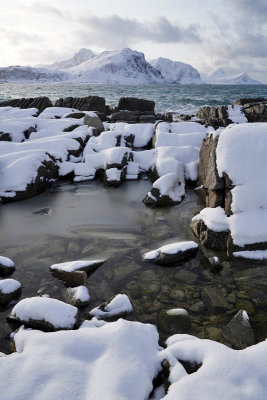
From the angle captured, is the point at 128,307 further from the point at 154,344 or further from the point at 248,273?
the point at 248,273

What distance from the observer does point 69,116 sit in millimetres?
17047

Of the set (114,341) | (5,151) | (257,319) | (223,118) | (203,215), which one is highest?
(223,118)

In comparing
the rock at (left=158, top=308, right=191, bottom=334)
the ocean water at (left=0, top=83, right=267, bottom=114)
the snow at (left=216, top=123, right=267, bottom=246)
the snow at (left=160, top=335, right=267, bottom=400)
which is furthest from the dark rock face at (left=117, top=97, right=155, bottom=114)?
the snow at (left=160, top=335, right=267, bottom=400)

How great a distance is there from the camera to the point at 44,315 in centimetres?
350

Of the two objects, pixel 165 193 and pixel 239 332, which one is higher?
pixel 165 193

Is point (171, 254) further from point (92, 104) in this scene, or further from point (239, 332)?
point (92, 104)

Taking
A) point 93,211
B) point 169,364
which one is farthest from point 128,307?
point 93,211

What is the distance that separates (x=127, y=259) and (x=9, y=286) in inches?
78.7

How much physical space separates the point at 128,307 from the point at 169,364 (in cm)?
119

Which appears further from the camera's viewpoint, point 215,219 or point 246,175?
point 246,175

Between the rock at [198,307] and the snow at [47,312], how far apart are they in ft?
5.37

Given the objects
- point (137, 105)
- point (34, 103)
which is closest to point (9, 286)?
point (137, 105)

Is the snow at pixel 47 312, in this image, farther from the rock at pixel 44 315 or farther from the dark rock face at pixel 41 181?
the dark rock face at pixel 41 181

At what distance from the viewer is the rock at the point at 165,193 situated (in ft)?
24.8
